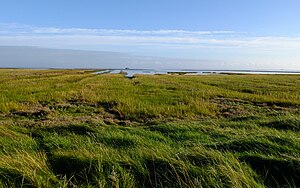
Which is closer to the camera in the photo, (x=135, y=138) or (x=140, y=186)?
(x=140, y=186)

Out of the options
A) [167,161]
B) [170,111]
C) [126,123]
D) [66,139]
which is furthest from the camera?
[170,111]

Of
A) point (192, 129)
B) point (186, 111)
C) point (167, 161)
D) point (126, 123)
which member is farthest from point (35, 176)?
point (186, 111)

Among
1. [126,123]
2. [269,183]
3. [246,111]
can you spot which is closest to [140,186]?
[269,183]

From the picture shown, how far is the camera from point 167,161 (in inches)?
251

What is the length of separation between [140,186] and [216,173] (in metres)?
1.44

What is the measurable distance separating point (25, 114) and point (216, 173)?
1216 centimetres

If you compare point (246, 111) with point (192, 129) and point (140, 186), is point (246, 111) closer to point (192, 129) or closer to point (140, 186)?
point (192, 129)

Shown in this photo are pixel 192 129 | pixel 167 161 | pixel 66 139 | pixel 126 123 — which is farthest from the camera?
pixel 126 123

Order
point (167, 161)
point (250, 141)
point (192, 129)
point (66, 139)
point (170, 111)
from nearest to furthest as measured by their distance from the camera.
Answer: point (167, 161) < point (250, 141) < point (66, 139) < point (192, 129) < point (170, 111)

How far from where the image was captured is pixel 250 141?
805 cm

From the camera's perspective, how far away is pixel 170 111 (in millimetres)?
16469

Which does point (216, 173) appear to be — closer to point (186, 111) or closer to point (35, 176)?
point (35, 176)

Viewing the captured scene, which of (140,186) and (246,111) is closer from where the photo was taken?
(140,186)

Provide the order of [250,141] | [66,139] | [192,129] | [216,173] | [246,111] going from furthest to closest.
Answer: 1. [246,111]
2. [192,129]
3. [66,139]
4. [250,141]
5. [216,173]
